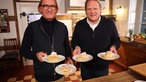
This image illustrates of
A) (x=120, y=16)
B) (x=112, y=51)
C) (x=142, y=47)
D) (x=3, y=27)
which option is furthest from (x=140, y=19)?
(x=3, y=27)

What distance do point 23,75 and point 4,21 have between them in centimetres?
154

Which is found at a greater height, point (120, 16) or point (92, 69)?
point (120, 16)

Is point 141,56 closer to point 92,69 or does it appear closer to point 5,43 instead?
point 92,69

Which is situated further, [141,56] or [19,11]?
[19,11]

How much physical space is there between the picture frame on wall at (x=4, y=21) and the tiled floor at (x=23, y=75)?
1.08m

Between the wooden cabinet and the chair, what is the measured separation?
109 inches

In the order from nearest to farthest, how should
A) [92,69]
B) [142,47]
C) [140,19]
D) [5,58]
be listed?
[92,69]
[142,47]
[5,58]
[140,19]

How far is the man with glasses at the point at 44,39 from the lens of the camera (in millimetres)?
1333

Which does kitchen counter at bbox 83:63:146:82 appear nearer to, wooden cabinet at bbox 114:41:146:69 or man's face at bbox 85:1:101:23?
man's face at bbox 85:1:101:23

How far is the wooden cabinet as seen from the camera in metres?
2.89

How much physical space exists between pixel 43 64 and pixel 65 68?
0.33m

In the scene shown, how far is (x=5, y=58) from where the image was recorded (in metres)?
3.50

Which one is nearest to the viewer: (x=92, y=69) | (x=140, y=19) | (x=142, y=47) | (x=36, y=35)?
(x=36, y=35)

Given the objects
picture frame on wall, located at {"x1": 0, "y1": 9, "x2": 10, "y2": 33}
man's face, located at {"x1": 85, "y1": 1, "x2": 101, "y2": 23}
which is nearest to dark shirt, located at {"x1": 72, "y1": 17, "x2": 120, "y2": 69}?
man's face, located at {"x1": 85, "y1": 1, "x2": 101, "y2": 23}
